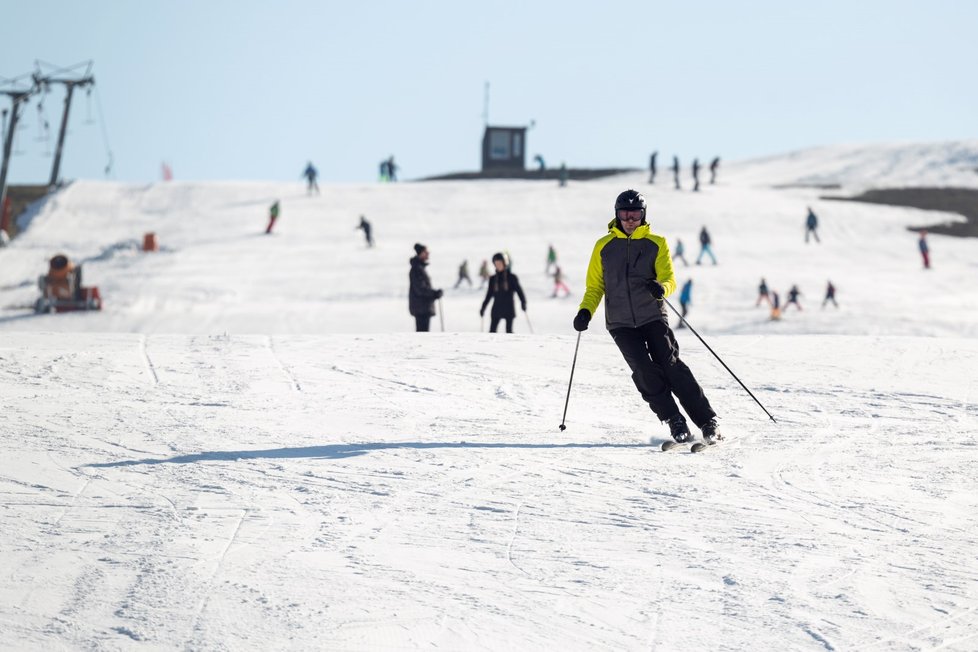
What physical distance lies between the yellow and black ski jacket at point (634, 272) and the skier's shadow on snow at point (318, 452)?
773 millimetres

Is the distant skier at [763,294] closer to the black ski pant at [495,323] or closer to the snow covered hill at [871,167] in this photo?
the black ski pant at [495,323]

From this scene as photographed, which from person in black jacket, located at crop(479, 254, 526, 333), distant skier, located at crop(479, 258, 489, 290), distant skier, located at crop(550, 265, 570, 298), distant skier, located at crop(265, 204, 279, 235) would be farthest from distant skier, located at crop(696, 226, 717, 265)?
person in black jacket, located at crop(479, 254, 526, 333)

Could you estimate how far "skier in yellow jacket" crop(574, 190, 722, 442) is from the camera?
7.12m

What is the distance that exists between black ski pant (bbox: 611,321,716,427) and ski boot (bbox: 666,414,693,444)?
1.6 inches

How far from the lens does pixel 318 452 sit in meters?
6.75

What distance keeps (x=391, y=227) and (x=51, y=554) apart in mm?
34120

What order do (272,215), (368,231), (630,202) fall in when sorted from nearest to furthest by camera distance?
(630,202) < (368,231) < (272,215)

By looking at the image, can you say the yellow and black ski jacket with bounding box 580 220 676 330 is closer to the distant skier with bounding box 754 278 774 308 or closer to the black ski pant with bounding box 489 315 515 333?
the black ski pant with bounding box 489 315 515 333

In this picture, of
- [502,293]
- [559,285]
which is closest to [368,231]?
[559,285]

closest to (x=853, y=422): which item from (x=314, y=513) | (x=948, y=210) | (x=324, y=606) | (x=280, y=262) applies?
(x=314, y=513)

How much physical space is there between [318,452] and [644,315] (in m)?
2.01

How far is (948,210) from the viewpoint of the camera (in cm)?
4434

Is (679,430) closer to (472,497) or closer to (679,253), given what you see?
(472,497)

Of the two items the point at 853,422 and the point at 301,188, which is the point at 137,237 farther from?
the point at 853,422
